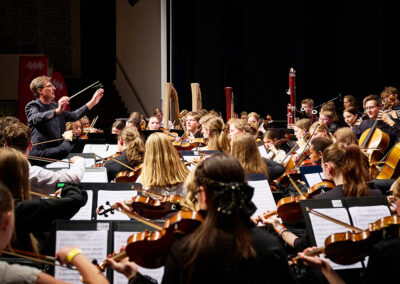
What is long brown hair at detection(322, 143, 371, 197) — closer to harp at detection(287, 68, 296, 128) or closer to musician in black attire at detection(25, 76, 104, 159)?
musician in black attire at detection(25, 76, 104, 159)

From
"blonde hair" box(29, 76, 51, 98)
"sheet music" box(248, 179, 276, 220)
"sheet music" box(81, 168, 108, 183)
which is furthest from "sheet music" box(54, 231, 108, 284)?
"blonde hair" box(29, 76, 51, 98)

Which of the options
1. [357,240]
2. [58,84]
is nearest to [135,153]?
[357,240]

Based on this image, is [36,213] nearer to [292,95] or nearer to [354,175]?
[354,175]

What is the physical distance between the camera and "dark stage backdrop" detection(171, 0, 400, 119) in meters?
11.6

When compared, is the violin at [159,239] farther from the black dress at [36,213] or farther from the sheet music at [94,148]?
the sheet music at [94,148]

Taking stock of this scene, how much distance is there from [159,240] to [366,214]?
4.78ft

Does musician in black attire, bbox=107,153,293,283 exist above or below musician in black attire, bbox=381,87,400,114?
below

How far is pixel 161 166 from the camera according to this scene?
13.4 feet

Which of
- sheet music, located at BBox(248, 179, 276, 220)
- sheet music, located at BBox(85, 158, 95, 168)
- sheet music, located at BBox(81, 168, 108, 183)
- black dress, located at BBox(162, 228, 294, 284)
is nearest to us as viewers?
black dress, located at BBox(162, 228, 294, 284)

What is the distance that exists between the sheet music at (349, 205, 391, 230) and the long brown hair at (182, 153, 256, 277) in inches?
51.0

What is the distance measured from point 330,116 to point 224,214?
19.7ft

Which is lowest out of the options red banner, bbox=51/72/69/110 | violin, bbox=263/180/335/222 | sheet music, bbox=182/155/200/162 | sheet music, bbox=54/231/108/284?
sheet music, bbox=54/231/108/284

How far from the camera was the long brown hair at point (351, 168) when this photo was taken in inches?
129

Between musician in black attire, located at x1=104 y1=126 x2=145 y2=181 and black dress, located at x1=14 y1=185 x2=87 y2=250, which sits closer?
black dress, located at x1=14 y1=185 x2=87 y2=250
